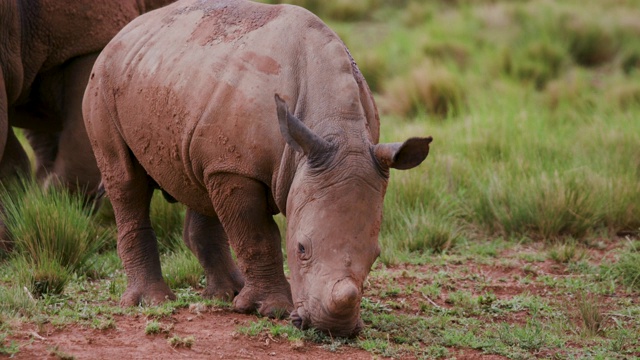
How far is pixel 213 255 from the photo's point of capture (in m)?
6.67

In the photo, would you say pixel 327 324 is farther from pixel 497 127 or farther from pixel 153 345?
pixel 497 127

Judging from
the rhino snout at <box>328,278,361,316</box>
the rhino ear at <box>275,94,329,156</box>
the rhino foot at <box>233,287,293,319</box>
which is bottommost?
the rhino foot at <box>233,287,293,319</box>

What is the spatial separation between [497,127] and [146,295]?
4877 millimetres

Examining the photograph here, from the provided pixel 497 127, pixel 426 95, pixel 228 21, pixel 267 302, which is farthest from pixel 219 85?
pixel 426 95

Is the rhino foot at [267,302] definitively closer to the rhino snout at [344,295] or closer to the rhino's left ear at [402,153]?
the rhino snout at [344,295]

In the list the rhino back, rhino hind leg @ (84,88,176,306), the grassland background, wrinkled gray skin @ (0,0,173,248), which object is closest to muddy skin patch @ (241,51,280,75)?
the rhino back

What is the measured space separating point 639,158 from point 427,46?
537 cm

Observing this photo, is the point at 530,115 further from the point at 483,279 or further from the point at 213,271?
the point at 213,271

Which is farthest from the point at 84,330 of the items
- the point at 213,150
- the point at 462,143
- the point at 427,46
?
the point at 427,46

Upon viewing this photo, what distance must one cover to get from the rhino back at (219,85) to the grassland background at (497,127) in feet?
3.74

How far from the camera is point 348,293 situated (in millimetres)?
5027

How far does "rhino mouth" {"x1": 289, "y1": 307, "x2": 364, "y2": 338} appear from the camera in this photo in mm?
5273

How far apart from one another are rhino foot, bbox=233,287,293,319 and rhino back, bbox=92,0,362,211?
61cm

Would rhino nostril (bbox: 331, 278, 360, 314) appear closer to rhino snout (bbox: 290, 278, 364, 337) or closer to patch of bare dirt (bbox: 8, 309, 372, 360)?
rhino snout (bbox: 290, 278, 364, 337)
